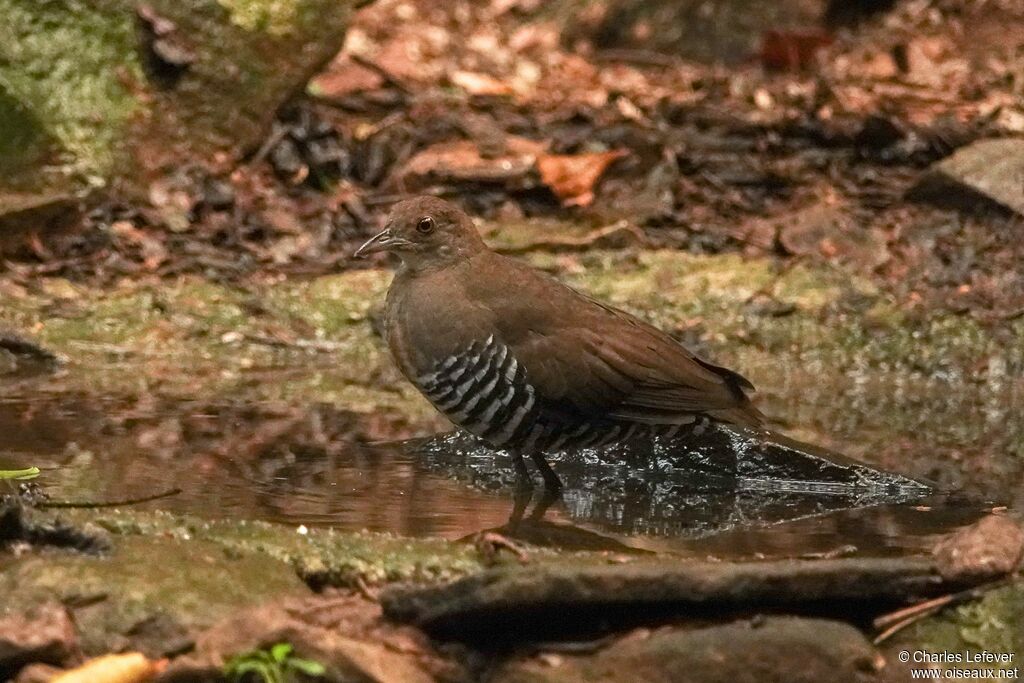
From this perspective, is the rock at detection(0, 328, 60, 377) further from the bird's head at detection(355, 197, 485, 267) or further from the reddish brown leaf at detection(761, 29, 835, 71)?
the reddish brown leaf at detection(761, 29, 835, 71)

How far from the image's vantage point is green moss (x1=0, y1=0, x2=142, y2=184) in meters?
7.95

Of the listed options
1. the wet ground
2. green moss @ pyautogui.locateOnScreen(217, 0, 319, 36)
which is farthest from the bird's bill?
green moss @ pyautogui.locateOnScreen(217, 0, 319, 36)

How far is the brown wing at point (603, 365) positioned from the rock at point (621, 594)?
53.9 inches

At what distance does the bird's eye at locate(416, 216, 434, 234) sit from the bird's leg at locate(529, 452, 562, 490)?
0.86m

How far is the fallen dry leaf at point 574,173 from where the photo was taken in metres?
8.58

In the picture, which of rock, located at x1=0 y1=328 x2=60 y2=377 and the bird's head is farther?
rock, located at x1=0 y1=328 x2=60 y2=377

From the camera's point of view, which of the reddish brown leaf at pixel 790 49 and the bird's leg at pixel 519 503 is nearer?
the bird's leg at pixel 519 503

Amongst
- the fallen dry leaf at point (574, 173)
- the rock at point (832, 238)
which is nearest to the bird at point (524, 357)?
the rock at point (832, 238)

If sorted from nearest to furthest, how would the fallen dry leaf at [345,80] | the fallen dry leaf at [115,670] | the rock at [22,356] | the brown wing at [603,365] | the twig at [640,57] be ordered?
the fallen dry leaf at [115,670], the brown wing at [603,365], the rock at [22,356], the fallen dry leaf at [345,80], the twig at [640,57]

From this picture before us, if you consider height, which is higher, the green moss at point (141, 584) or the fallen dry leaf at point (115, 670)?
the green moss at point (141, 584)

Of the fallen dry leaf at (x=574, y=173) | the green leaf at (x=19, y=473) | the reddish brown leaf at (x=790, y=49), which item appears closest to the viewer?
the green leaf at (x=19, y=473)

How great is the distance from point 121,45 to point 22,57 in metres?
0.51

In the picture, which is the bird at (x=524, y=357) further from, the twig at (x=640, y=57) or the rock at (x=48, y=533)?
the twig at (x=640, y=57)

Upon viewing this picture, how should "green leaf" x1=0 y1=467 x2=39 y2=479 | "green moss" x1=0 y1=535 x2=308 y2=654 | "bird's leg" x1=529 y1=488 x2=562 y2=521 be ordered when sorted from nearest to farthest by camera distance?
"green moss" x1=0 y1=535 x2=308 y2=654
"green leaf" x1=0 y1=467 x2=39 y2=479
"bird's leg" x1=529 y1=488 x2=562 y2=521
